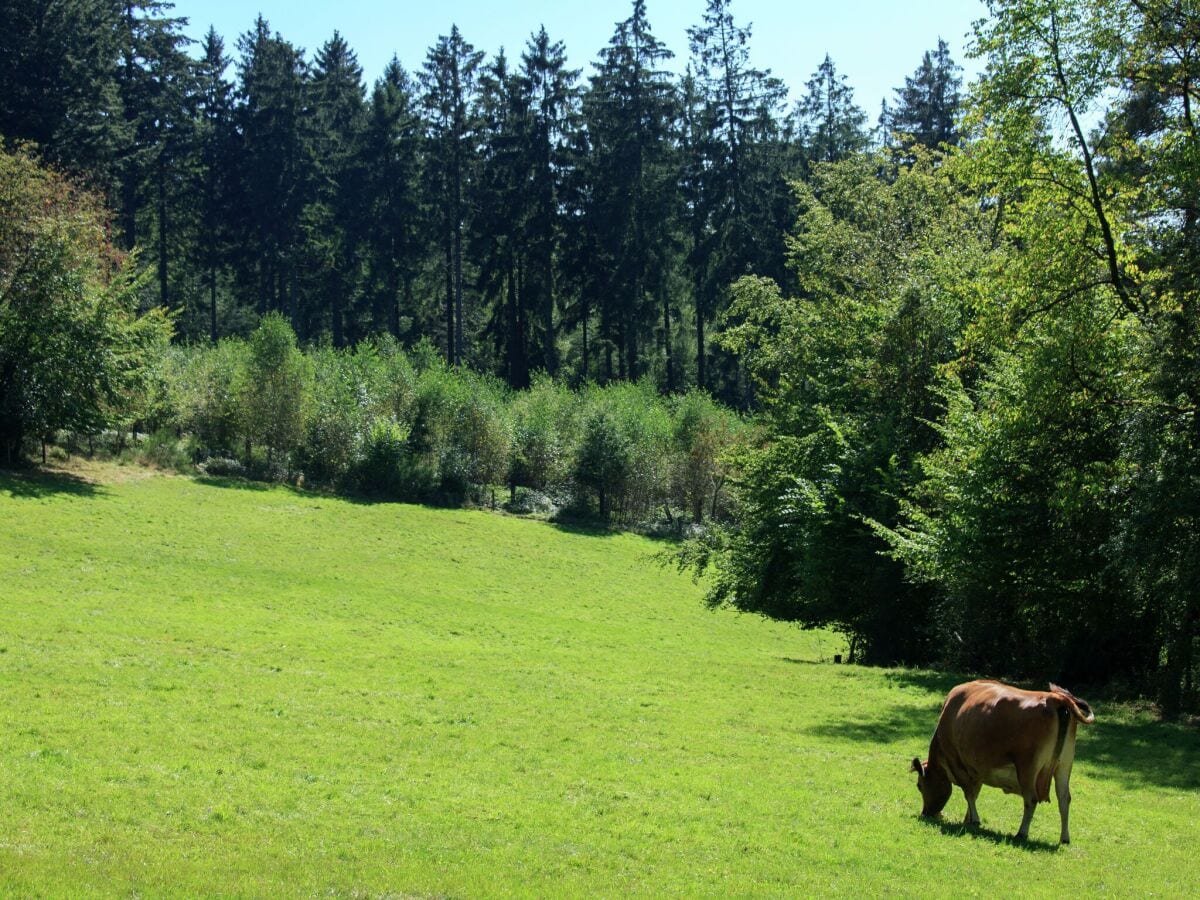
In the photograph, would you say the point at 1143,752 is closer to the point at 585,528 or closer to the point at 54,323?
the point at 54,323

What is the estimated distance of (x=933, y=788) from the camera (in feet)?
40.4

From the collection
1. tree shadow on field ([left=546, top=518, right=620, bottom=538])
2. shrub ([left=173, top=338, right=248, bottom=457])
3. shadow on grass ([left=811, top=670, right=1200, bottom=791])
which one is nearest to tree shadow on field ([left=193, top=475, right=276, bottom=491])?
shrub ([left=173, top=338, right=248, bottom=457])

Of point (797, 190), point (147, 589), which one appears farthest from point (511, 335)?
point (147, 589)

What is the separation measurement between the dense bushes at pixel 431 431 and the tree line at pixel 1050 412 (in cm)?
2561

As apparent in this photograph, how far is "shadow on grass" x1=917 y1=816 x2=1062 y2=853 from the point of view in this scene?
11.1m

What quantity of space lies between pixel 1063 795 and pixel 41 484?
39.7 metres

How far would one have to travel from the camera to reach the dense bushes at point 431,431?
53.2m

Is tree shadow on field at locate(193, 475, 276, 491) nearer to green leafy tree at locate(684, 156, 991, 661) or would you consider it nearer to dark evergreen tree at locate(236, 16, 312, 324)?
green leafy tree at locate(684, 156, 991, 661)

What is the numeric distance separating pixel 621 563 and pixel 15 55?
4396 cm

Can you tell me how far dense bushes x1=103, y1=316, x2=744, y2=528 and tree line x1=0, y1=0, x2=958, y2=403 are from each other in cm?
1389

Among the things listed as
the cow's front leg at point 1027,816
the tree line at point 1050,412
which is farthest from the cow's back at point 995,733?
the tree line at point 1050,412

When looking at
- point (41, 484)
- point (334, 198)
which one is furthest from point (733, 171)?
point (41, 484)

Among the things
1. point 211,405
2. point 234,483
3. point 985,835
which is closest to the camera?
point 985,835

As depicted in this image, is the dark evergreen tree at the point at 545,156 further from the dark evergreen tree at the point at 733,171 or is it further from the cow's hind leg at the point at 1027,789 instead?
the cow's hind leg at the point at 1027,789
